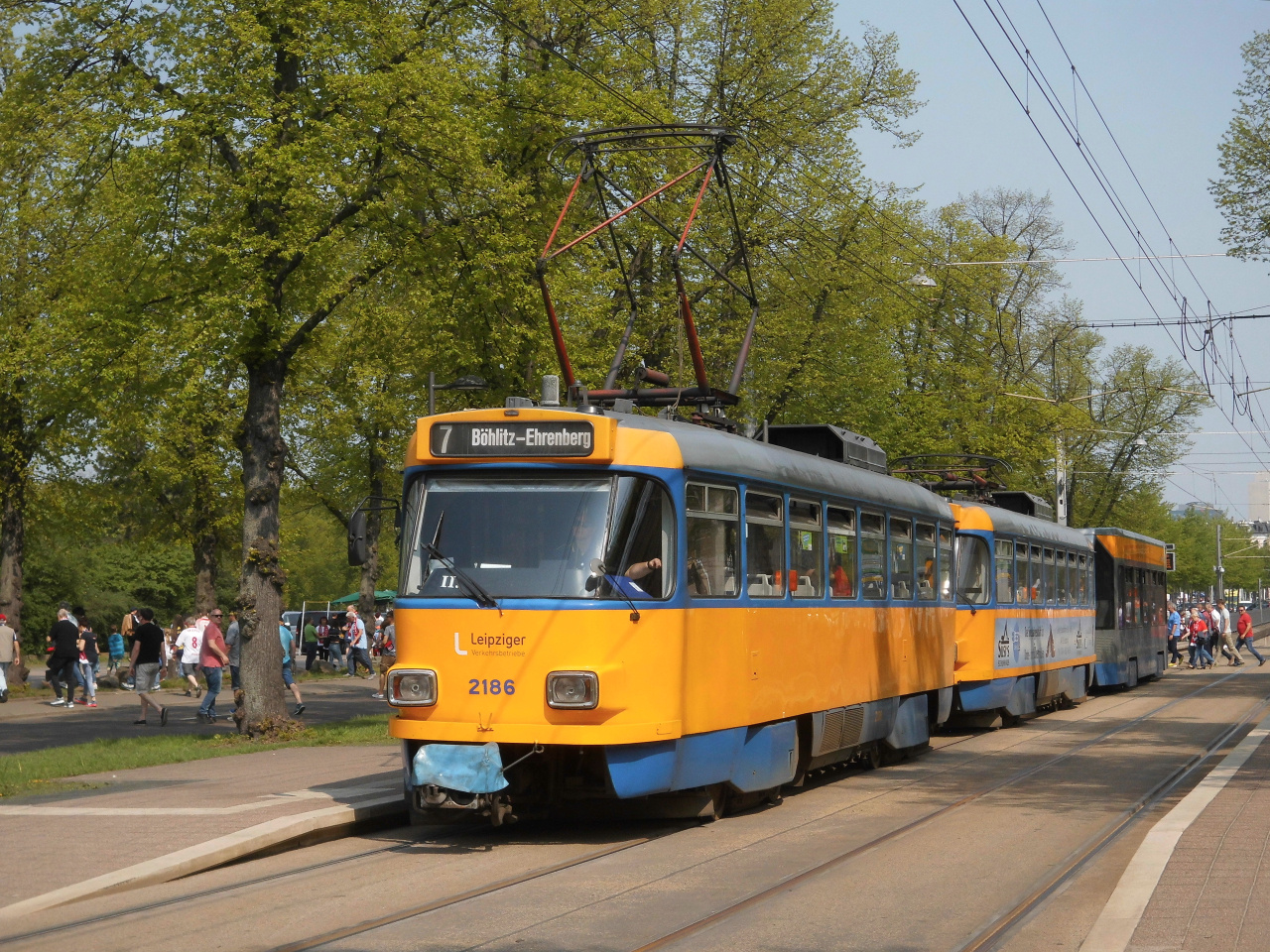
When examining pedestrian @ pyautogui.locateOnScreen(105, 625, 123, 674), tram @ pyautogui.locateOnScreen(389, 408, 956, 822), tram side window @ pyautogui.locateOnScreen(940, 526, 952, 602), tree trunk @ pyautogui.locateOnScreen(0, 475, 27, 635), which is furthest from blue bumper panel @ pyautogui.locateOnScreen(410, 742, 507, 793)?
pedestrian @ pyautogui.locateOnScreen(105, 625, 123, 674)

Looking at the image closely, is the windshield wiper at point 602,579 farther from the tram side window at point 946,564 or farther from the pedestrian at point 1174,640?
the pedestrian at point 1174,640

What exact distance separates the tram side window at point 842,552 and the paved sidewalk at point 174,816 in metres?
4.30

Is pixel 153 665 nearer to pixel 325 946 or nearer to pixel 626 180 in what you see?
pixel 626 180

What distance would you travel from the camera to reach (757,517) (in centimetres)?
1238

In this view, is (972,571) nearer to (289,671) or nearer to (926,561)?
(926,561)

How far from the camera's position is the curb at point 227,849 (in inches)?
331

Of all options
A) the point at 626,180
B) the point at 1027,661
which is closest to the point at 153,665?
the point at 626,180

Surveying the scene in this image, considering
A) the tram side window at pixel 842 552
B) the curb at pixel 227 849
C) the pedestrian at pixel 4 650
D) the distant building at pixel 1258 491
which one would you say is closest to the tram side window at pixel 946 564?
the tram side window at pixel 842 552

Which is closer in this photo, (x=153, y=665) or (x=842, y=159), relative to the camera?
(x=153, y=665)

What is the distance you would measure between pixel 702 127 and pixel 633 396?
2353 mm

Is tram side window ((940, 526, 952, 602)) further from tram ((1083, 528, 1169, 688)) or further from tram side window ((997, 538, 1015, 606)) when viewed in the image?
tram ((1083, 528, 1169, 688))

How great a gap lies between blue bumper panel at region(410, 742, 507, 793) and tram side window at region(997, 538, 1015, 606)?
1247 centimetres

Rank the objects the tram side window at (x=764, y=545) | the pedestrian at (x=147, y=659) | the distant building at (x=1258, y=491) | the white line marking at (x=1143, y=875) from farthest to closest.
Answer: the distant building at (x=1258, y=491) → the pedestrian at (x=147, y=659) → the tram side window at (x=764, y=545) → the white line marking at (x=1143, y=875)

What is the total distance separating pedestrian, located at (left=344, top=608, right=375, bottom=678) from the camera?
38594 mm
